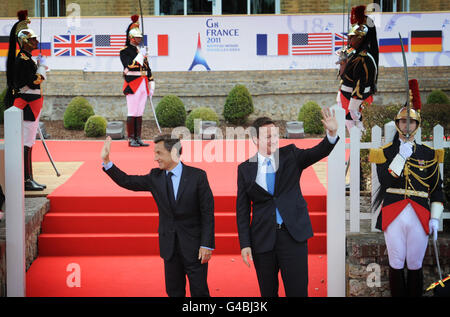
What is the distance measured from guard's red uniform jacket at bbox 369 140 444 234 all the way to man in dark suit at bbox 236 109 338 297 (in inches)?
34.0

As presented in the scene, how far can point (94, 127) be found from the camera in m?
14.1

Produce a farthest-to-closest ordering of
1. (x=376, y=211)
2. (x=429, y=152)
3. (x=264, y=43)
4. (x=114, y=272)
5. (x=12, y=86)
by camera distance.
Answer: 1. (x=264, y=43)
2. (x=12, y=86)
3. (x=114, y=272)
4. (x=376, y=211)
5. (x=429, y=152)

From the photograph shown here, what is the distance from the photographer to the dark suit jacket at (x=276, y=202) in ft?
15.6

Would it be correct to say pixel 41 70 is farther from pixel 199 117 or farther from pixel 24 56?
pixel 199 117

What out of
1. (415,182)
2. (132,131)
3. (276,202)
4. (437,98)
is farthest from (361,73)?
(437,98)

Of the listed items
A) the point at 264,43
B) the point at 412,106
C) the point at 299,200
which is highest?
the point at 264,43

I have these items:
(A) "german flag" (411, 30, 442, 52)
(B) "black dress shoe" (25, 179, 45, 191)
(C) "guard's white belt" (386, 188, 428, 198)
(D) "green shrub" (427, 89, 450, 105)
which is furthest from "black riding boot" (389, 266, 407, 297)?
(A) "german flag" (411, 30, 442, 52)

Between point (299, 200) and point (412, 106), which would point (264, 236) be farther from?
point (412, 106)

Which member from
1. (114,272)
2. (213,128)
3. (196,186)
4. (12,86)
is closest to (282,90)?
(213,128)

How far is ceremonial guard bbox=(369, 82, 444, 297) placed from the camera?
17.4ft

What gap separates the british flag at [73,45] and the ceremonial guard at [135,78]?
4173 millimetres

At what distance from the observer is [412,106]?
5582mm
